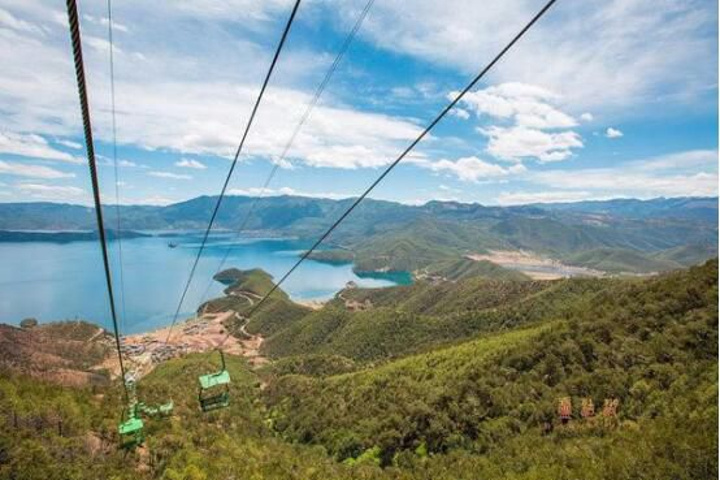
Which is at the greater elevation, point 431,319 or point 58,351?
point 431,319

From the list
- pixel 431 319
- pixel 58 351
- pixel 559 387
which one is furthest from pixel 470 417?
pixel 58 351

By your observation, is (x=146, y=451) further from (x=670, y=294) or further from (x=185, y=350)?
(x=185, y=350)

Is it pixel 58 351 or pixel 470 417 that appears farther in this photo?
pixel 58 351

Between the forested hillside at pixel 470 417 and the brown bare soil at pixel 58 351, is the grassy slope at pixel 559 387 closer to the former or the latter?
the forested hillside at pixel 470 417

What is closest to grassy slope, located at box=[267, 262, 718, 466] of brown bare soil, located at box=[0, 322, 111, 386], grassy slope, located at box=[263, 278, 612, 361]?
grassy slope, located at box=[263, 278, 612, 361]

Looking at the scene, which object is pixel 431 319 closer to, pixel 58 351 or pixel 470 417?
pixel 470 417

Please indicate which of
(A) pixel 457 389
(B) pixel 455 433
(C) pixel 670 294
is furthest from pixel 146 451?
(C) pixel 670 294

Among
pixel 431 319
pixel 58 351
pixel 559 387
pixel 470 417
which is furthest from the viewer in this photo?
pixel 431 319

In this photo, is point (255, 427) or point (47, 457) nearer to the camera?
point (47, 457)
